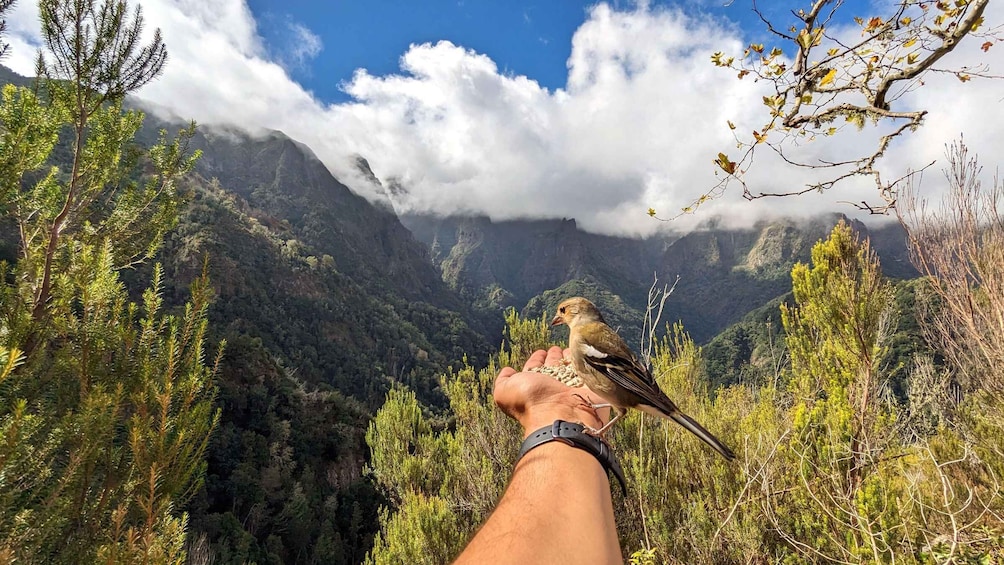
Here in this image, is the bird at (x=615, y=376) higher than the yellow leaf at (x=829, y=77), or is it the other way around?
the yellow leaf at (x=829, y=77)

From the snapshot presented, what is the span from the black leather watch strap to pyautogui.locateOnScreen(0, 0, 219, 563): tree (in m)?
2.00

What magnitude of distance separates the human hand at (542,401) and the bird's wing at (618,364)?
406mm

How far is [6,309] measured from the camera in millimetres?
2604

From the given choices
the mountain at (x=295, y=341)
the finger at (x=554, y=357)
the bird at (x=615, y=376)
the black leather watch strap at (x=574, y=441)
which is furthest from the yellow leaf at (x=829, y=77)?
the mountain at (x=295, y=341)

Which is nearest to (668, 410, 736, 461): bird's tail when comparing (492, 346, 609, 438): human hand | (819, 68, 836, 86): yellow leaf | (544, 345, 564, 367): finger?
(492, 346, 609, 438): human hand

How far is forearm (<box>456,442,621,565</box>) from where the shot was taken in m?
1.56

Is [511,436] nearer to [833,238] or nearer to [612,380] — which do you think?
[612,380]

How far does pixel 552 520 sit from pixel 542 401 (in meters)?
1.52

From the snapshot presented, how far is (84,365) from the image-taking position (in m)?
2.58

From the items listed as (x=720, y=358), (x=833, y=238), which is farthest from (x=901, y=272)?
(x=833, y=238)

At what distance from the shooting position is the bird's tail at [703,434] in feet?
7.82

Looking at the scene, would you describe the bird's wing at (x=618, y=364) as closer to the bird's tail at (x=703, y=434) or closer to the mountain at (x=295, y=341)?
the bird's tail at (x=703, y=434)

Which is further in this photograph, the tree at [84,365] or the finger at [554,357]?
the finger at [554,357]

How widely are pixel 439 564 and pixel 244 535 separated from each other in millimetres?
19495
